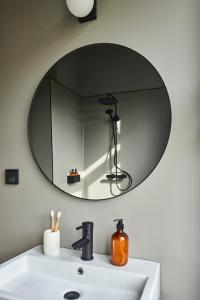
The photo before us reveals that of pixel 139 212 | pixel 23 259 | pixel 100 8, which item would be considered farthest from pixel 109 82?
pixel 23 259

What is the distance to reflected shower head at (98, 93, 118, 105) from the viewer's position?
4.21 ft

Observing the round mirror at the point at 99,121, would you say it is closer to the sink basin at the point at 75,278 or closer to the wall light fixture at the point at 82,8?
the wall light fixture at the point at 82,8

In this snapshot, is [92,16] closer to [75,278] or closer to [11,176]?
[11,176]

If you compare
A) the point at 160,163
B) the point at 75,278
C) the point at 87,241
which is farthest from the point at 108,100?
the point at 75,278

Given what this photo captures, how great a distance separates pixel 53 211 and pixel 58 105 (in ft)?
2.00

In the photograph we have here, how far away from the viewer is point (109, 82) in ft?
4.26

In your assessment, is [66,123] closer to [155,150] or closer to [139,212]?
[155,150]

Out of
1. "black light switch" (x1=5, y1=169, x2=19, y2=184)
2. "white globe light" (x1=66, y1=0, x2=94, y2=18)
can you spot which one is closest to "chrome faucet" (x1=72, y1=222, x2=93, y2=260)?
"black light switch" (x1=5, y1=169, x2=19, y2=184)

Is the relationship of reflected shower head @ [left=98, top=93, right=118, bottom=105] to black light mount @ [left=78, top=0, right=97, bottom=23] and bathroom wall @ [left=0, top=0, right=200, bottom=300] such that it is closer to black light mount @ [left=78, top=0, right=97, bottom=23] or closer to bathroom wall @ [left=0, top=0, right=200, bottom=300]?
bathroom wall @ [left=0, top=0, right=200, bottom=300]

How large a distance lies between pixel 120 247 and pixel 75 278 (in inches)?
10.3

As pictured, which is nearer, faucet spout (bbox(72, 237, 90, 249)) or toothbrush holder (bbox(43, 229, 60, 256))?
faucet spout (bbox(72, 237, 90, 249))

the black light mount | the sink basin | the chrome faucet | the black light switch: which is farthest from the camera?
the black light switch

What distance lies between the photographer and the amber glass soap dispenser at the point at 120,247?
1.13m

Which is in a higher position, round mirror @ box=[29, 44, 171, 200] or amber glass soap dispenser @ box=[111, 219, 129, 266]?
round mirror @ box=[29, 44, 171, 200]
